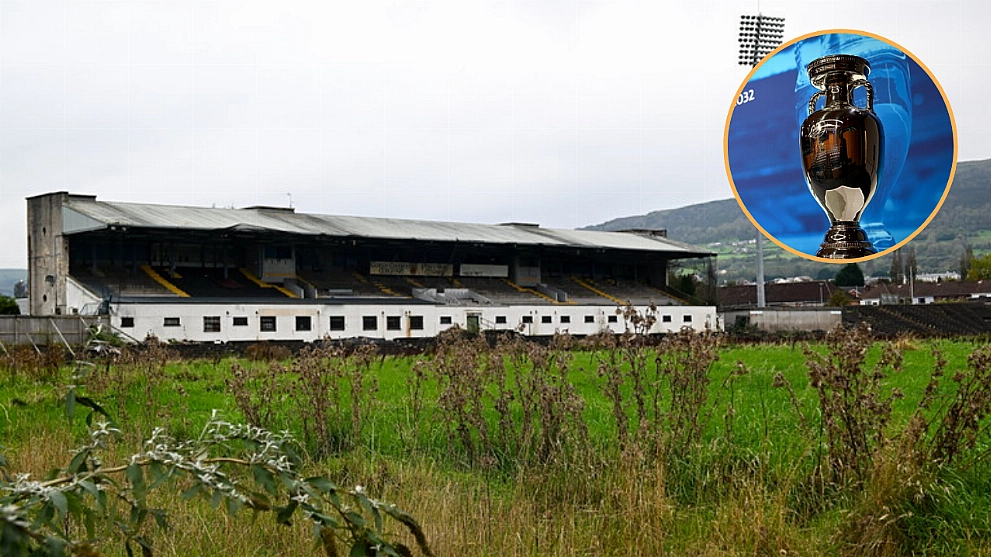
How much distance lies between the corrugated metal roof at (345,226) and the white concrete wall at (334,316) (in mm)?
4216

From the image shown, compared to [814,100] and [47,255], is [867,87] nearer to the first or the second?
[814,100]

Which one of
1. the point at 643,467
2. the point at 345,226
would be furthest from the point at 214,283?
the point at 643,467

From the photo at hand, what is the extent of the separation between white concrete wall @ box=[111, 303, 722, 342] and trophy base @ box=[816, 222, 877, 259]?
26.6 meters

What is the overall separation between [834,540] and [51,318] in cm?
3002

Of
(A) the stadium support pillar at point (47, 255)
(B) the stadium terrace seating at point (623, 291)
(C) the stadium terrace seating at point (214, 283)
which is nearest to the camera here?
(A) the stadium support pillar at point (47, 255)

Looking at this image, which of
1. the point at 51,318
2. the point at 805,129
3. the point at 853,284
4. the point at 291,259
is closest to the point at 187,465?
Result: the point at 805,129

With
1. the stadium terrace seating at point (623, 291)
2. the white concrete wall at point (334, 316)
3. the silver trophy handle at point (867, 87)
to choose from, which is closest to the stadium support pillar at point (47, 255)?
the white concrete wall at point (334, 316)

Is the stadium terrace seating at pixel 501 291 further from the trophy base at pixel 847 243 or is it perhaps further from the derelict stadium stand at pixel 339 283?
the trophy base at pixel 847 243

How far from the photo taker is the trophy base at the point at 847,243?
319 centimetres

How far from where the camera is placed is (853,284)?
380 ft

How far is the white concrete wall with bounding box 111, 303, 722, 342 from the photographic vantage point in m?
35.9

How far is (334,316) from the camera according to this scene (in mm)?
41062

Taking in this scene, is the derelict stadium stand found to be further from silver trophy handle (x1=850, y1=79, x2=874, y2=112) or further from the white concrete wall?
silver trophy handle (x1=850, y1=79, x2=874, y2=112)

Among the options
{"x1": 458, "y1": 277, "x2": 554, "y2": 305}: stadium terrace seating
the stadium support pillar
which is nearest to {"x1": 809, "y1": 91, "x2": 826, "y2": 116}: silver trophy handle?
the stadium support pillar
